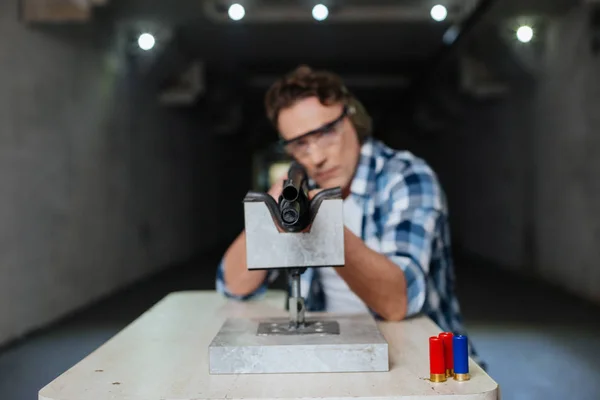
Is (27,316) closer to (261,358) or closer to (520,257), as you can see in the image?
(261,358)

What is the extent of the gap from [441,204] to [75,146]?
4491mm

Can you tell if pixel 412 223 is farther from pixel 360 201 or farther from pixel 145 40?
pixel 145 40

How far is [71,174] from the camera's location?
5523mm

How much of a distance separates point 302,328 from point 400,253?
0.41m

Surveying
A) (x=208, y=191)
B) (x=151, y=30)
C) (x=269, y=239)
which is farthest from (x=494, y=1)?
(x=208, y=191)

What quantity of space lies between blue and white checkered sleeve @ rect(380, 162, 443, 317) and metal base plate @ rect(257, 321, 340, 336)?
0.96ft

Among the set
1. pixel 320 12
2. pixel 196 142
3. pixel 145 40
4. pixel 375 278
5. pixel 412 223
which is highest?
pixel 320 12

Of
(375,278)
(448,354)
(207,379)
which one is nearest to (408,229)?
(375,278)

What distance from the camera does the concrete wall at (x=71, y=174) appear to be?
449cm

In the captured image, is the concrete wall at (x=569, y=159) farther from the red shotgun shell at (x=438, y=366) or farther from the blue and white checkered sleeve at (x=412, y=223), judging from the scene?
the red shotgun shell at (x=438, y=366)

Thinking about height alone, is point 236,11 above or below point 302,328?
above

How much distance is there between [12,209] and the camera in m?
4.46

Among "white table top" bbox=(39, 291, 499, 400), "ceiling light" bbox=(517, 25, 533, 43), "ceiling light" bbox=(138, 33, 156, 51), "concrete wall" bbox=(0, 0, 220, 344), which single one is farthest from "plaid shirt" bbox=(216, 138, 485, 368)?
"ceiling light" bbox=(517, 25, 533, 43)

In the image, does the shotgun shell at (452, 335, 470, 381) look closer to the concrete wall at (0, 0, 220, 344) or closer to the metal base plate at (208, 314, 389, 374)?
the metal base plate at (208, 314, 389, 374)
